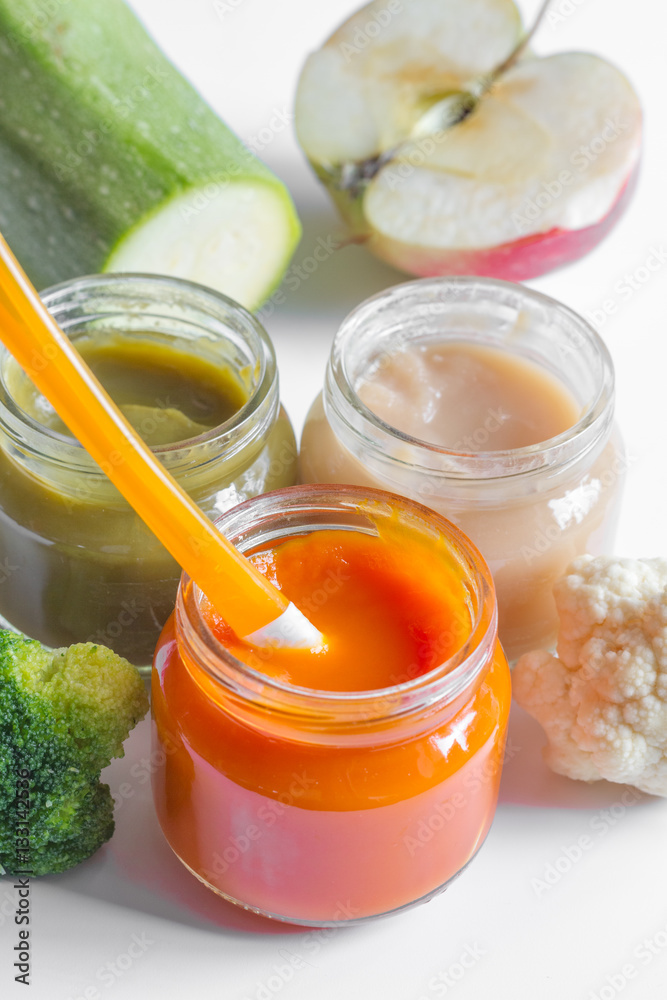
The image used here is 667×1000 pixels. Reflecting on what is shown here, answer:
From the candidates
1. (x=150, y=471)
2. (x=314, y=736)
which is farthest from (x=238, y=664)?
(x=150, y=471)

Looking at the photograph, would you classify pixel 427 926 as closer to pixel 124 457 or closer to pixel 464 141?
pixel 124 457

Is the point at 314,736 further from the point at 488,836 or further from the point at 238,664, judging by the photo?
the point at 488,836

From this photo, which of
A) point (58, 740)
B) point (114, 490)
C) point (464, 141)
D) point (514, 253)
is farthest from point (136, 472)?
point (464, 141)

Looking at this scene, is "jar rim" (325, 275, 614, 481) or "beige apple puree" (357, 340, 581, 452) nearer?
"jar rim" (325, 275, 614, 481)

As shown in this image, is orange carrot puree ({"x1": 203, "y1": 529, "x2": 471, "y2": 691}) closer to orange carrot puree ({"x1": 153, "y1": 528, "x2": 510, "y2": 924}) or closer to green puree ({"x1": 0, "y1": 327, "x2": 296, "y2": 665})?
orange carrot puree ({"x1": 153, "y1": 528, "x2": 510, "y2": 924})

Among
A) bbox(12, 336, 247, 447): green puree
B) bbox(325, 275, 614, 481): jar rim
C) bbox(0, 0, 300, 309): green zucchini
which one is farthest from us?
bbox(0, 0, 300, 309): green zucchini

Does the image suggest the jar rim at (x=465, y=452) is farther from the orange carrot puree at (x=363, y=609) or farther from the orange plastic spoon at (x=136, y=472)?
the orange plastic spoon at (x=136, y=472)

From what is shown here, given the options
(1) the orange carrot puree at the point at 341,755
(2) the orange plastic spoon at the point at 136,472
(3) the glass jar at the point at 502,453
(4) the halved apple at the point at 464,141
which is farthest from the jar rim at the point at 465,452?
(4) the halved apple at the point at 464,141

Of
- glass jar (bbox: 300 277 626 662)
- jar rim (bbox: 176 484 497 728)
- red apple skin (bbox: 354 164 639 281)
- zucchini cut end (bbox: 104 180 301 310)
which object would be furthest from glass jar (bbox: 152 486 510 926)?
red apple skin (bbox: 354 164 639 281)
